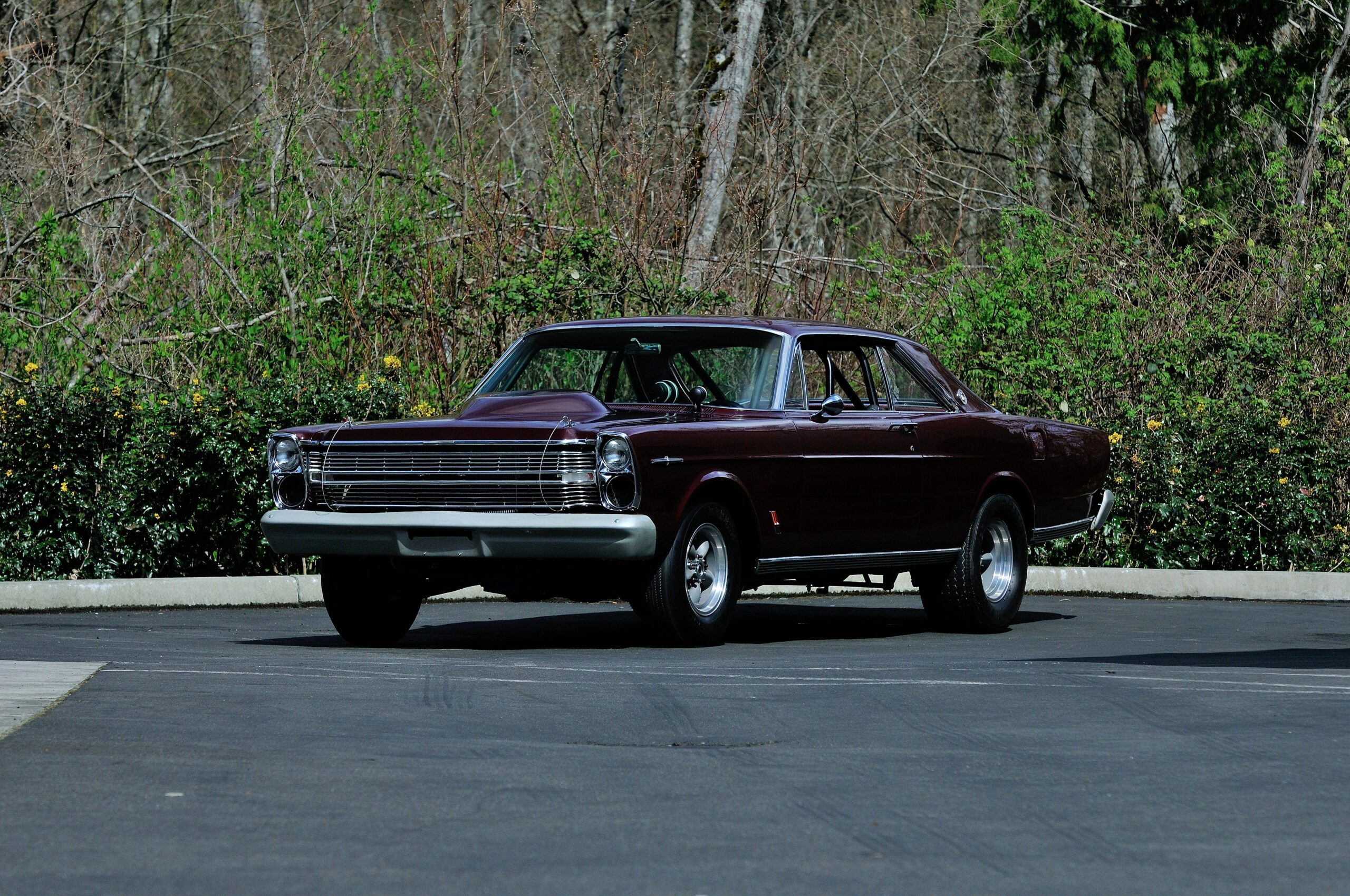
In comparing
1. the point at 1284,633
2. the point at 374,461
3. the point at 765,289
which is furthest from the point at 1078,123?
the point at 374,461

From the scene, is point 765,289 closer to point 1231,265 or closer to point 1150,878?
point 1231,265

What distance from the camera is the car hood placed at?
10320 millimetres

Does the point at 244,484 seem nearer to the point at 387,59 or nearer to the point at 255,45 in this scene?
the point at 387,59

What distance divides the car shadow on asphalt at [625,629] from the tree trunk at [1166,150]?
41.7ft

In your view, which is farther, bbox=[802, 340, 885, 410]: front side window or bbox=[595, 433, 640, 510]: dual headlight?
bbox=[802, 340, 885, 410]: front side window

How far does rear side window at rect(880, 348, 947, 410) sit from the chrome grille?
2.75 m

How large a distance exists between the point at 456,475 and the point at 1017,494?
400 centimetres

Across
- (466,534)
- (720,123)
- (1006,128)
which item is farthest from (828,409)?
(1006,128)

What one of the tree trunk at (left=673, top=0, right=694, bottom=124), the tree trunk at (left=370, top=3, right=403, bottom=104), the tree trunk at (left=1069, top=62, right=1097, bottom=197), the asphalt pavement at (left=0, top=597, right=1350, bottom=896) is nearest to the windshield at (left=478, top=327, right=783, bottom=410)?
the asphalt pavement at (left=0, top=597, right=1350, bottom=896)

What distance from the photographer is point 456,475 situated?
10469 millimetres

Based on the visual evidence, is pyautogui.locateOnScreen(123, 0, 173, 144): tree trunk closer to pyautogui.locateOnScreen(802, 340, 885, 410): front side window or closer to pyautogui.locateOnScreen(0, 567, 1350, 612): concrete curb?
pyautogui.locateOnScreen(0, 567, 1350, 612): concrete curb

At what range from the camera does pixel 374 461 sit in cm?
1068

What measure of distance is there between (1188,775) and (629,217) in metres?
13.0

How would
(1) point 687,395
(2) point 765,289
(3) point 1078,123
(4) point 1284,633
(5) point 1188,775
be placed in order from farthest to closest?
(3) point 1078,123 < (2) point 765,289 < (4) point 1284,633 < (1) point 687,395 < (5) point 1188,775
